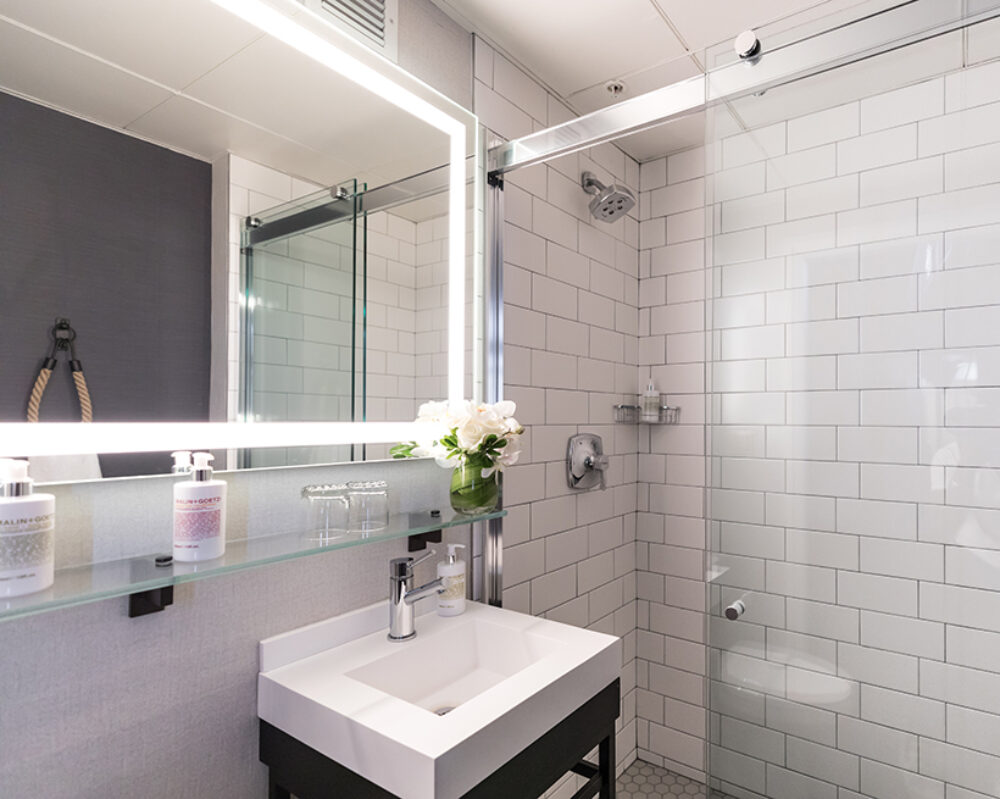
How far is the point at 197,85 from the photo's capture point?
1102mm

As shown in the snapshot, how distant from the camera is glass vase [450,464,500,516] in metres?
1.43

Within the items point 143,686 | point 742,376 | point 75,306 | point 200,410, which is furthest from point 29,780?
point 742,376

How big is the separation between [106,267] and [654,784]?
2.48 meters

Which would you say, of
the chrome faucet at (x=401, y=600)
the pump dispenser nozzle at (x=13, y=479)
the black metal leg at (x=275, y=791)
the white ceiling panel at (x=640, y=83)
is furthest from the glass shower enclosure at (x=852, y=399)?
the pump dispenser nozzle at (x=13, y=479)

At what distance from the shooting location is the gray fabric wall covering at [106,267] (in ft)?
2.89

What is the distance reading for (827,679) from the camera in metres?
1.36

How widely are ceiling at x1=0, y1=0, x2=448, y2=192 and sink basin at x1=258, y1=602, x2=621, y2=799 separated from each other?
0.99 meters

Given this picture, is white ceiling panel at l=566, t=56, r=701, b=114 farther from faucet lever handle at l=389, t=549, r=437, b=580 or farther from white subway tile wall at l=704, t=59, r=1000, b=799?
faucet lever handle at l=389, t=549, r=437, b=580

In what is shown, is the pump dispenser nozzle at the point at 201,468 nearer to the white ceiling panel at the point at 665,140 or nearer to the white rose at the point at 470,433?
the white rose at the point at 470,433

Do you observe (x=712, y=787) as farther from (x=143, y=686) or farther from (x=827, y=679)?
(x=143, y=686)

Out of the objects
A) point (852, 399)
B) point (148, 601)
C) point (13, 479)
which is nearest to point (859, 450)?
point (852, 399)

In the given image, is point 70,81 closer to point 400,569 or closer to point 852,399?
point 400,569

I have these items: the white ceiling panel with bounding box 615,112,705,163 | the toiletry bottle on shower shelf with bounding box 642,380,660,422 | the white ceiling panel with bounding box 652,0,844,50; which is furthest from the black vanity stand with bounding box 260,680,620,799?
the white ceiling panel with bounding box 615,112,705,163

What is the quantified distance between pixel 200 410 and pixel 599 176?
1779mm
